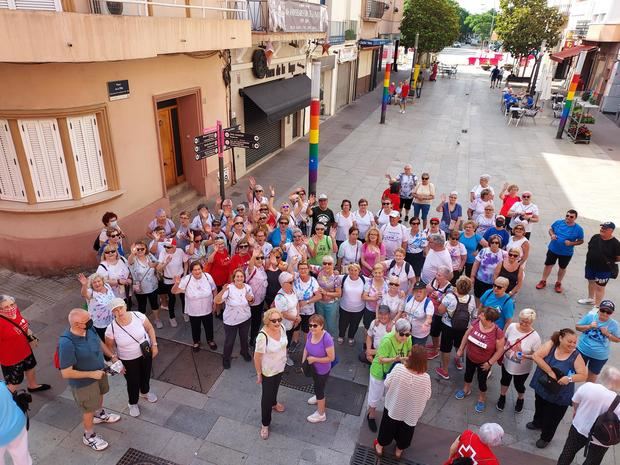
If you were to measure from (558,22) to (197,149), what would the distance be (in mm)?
30980

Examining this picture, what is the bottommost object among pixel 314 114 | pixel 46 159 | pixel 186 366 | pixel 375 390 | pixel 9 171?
pixel 186 366

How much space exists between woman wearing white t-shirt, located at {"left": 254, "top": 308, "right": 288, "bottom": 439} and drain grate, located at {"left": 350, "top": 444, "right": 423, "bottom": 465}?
3.73 feet

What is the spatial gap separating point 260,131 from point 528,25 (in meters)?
22.9

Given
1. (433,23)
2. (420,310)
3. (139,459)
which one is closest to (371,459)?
(420,310)

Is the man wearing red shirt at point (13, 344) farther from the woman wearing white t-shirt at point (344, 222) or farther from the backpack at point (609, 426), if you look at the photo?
the backpack at point (609, 426)

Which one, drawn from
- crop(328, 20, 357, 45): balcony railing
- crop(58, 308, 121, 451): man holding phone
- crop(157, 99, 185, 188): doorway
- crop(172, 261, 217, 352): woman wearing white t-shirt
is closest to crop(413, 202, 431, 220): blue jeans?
crop(172, 261, 217, 352): woman wearing white t-shirt

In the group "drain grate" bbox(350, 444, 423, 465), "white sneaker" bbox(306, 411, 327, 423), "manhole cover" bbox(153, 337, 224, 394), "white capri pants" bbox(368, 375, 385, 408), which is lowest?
"manhole cover" bbox(153, 337, 224, 394)

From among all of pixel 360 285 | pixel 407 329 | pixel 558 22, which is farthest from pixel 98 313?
pixel 558 22

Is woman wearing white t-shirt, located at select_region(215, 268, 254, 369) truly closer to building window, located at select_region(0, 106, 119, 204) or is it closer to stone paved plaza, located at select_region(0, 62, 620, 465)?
stone paved plaza, located at select_region(0, 62, 620, 465)

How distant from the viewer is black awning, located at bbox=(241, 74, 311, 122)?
1412 centimetres

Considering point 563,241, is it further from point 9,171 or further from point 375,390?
point 9,171

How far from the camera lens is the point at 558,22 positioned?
97.9 ft

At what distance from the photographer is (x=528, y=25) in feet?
95.3

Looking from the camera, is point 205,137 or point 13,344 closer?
point 13,344
